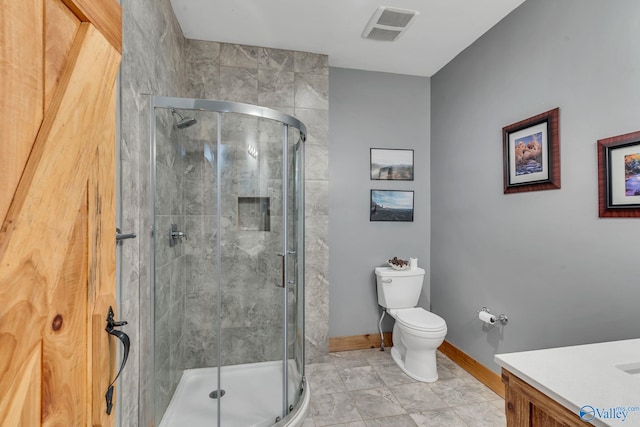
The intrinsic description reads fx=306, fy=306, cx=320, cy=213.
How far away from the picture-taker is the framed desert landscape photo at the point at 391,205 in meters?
2.96

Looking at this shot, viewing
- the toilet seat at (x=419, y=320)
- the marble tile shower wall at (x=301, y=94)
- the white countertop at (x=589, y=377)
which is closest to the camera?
the white countertop at (x=589, y=377)

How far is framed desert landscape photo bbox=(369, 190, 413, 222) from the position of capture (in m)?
2.96

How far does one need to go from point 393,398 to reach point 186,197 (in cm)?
194

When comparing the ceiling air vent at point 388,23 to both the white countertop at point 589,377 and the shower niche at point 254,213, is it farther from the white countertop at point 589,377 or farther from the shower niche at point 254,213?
the white countertop at point 589,377

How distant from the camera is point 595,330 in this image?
5.22ft

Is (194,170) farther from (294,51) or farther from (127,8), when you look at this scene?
(294,51)

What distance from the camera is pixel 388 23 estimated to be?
2248 millimetres

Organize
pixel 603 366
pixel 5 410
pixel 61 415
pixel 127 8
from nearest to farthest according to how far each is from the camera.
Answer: pixel 5 410 < pixel 61 415 < pixel 603 366 < pixel 127 8

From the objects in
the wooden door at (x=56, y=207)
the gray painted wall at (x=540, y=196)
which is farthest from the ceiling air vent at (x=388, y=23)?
the wooden door at (x=56, y=207)

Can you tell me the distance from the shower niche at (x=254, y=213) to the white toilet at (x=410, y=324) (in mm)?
1276

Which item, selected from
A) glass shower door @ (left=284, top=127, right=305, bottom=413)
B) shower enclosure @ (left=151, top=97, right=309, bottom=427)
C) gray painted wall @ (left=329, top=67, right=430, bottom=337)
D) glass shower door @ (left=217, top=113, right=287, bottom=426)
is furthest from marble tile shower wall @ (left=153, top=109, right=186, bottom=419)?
gray painted wall @ (left=329, top=67, right=430, bottom=337)

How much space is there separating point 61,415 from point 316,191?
2.25m

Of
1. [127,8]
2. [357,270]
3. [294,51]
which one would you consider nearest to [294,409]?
[357,270]

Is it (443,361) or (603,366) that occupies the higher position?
(603,366)
